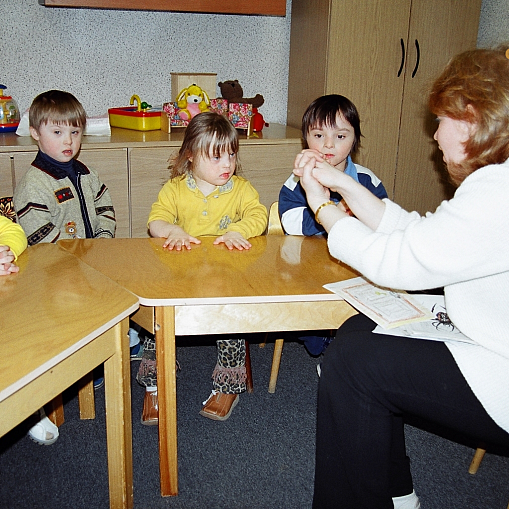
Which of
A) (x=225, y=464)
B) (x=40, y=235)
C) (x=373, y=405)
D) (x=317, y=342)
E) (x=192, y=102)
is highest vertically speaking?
(x=192, y=102)

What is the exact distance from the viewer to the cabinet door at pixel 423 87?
343cm

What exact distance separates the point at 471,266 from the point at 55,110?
1.67 meters

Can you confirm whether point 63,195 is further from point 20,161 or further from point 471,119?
point 471,119

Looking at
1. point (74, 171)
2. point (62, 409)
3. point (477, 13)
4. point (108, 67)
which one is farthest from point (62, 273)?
point (477, 13)

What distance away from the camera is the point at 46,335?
123cm

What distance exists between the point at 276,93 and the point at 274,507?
276 centimetres

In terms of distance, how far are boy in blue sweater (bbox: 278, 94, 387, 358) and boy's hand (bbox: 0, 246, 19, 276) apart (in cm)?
98

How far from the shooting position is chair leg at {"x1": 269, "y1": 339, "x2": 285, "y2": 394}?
2252 mm

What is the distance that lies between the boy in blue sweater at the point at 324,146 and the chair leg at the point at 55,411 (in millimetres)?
907

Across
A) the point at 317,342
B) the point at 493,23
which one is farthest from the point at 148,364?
the point at 493,23

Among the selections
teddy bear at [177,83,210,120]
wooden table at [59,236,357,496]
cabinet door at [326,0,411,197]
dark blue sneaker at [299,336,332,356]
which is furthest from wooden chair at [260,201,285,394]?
cabinet door at [326,0,411,197]

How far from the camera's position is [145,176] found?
10.1 ft

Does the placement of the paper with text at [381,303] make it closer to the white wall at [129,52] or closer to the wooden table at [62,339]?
the wooden table at [62,339]

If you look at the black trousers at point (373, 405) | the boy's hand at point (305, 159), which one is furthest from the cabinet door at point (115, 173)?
the black trousers at point (373, 405)
